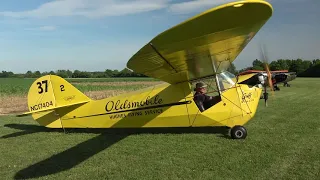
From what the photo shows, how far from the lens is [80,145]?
710cm

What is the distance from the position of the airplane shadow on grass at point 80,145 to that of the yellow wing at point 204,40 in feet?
7.68

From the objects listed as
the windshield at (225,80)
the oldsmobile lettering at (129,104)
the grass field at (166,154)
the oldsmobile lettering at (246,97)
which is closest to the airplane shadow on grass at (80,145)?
the grass field at (166,154)

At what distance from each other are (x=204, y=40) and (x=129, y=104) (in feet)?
14.0

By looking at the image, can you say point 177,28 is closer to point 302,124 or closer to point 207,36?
point 207,36

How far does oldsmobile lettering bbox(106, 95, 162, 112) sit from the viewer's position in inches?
301

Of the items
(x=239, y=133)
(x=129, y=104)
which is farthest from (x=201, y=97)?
(x=129, y=104)

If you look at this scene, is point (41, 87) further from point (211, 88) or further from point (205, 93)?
point (211, 88)

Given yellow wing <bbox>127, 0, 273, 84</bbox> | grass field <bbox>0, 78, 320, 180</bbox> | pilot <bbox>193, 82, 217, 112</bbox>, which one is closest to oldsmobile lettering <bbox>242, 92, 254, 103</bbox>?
pilot <bbox>193, 82, 217, 112</bbox>

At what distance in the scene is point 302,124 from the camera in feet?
27.6

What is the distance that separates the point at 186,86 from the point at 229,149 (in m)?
2.02

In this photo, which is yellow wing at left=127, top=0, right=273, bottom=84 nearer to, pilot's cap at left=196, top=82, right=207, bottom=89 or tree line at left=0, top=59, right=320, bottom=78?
pilot's cap at left=196, top=82, right=207, bottom=89

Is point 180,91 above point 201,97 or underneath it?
above

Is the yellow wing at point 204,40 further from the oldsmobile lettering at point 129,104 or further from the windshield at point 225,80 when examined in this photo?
the oldsmobile lettering at point 129,104

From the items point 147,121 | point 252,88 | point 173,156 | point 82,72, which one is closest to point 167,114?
point 147,121
